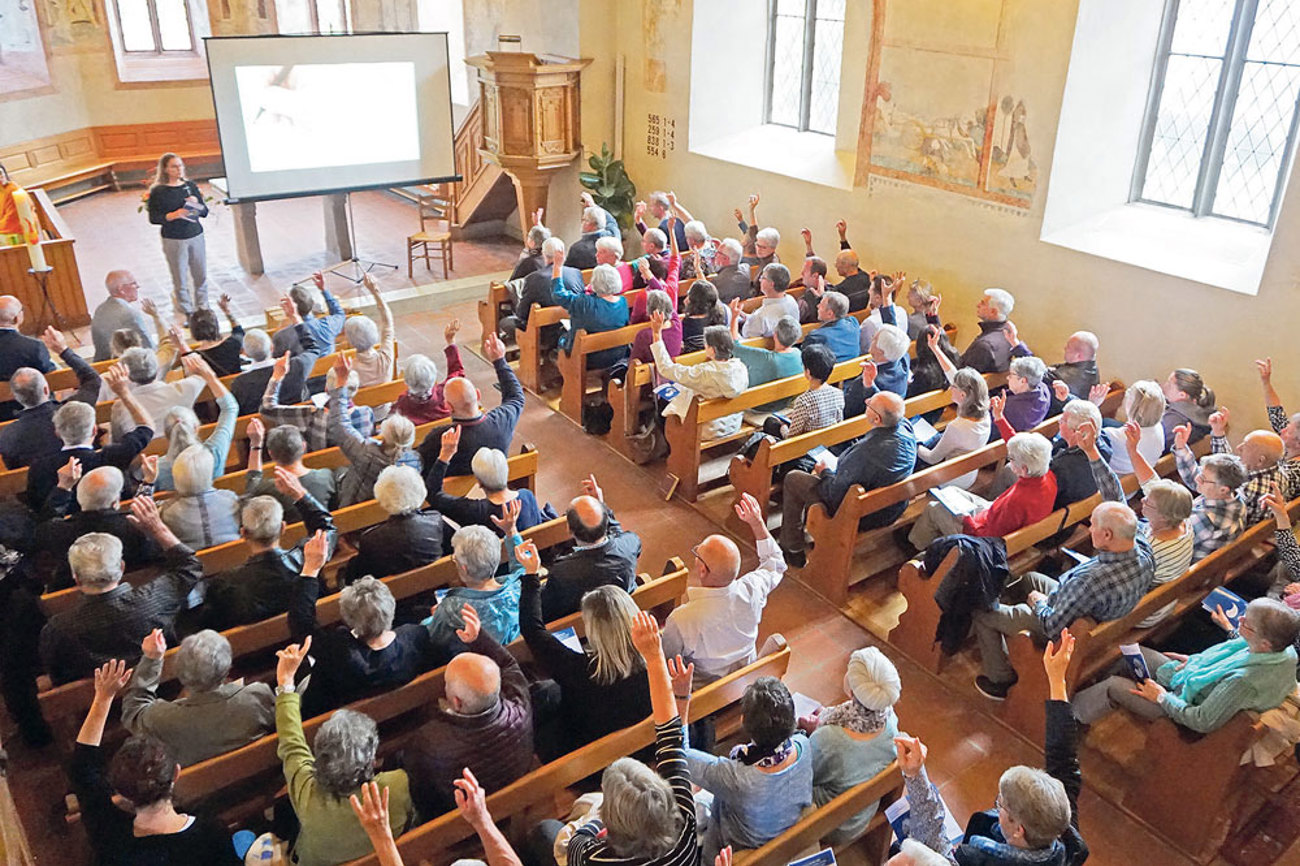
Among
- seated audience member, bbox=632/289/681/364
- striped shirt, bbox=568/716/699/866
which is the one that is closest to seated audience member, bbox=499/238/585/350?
seated audience member, bbox=632/289/681/364

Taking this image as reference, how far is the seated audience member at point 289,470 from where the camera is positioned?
454 cm

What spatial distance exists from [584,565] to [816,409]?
7.21ft

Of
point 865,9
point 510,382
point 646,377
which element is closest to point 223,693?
point 510,382

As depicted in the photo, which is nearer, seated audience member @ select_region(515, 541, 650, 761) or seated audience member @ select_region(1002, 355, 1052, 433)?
seated audience member @ select_region(515, 541, 650, 761)

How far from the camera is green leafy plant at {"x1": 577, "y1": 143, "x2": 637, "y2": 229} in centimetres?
1078

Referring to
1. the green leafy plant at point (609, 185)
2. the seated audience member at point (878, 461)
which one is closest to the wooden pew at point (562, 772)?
the seated audience member at point (878, 461)

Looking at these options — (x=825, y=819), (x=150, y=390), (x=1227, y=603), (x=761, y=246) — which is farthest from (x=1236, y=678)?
(x=150, y=390)

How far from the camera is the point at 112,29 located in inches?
555

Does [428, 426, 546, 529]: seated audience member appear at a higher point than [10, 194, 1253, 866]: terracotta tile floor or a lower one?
higher

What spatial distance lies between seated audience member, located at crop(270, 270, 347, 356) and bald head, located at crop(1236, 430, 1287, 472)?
5.39 m

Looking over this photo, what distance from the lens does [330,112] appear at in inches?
386

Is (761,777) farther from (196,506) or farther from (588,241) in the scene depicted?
(588,241)

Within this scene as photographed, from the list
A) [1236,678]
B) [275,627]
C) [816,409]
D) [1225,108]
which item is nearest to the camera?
[1236,678]

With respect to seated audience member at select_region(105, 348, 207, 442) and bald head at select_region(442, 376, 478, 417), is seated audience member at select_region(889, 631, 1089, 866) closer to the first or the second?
bald head at select_region(442, 376, 478, 417)
